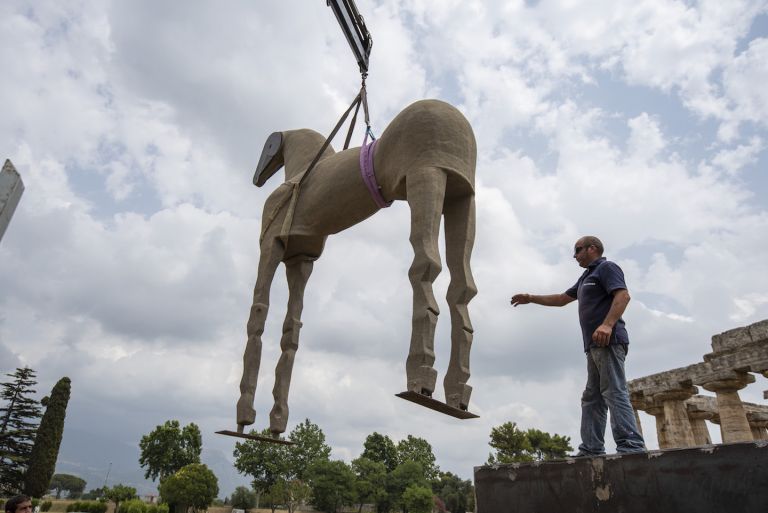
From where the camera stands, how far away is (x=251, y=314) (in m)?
7.97

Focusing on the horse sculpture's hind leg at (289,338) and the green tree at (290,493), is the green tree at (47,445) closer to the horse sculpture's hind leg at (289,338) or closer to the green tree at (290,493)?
the green tree at (290,493)

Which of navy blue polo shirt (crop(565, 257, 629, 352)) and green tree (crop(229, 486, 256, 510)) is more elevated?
navy blue polo shirt (crop(565, 257, 629, 352))

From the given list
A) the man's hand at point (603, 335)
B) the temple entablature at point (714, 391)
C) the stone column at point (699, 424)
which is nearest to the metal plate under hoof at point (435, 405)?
the man's hand at point (603, 335)

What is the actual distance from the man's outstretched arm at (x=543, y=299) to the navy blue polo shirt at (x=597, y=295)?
63 centimetres

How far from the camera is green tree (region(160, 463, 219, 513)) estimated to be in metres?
44.7

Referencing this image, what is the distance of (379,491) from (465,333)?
174 ft

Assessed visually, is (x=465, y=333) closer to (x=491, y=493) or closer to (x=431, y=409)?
(x=431, y=409)

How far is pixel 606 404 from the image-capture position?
448 cm

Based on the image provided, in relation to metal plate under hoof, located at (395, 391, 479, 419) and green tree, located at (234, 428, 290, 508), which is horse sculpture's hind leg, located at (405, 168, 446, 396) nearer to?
metal plate under hoof, located at (395, 391, 479, 419)

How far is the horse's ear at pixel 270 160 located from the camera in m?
9.80

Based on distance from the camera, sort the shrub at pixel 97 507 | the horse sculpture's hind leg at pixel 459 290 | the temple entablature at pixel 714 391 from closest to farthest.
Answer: the horse sculpture's hind leg at pixel 459 290, the temple entablature at pixel 714 391, the shrub at pixel 97 507

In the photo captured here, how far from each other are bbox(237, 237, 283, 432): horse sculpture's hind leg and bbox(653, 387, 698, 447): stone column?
807 inches

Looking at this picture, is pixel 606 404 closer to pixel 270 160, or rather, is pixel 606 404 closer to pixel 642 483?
pixel 642 483

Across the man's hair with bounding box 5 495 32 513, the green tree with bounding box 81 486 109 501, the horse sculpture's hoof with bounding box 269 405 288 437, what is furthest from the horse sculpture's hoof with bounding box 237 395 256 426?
the green tree with bounding box 81 486 109 501
